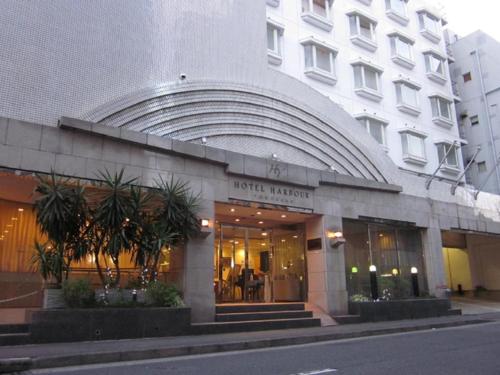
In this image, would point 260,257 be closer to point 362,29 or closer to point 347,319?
point 347,319

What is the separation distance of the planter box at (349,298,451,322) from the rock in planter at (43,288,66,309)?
11.0 meters

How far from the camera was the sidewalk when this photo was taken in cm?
919

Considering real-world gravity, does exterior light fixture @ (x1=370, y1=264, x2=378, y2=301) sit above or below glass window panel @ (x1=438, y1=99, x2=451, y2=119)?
below

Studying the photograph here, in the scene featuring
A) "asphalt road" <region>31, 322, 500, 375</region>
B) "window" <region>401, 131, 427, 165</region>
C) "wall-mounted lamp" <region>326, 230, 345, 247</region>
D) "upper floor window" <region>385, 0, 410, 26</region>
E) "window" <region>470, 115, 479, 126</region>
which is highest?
"upper floor window" <region>385, 0, 410, 26</region>

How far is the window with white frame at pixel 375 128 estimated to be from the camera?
26500 millimetres

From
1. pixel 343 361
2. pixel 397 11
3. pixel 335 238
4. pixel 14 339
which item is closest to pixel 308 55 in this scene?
pixel 397 11

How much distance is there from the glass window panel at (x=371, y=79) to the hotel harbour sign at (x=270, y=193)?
11.2 m

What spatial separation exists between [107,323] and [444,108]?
27850 millimetres

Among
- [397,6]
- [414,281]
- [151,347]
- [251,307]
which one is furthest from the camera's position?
[397,6]

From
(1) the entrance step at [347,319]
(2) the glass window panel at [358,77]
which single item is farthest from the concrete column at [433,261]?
(2) the glass window panel at [358,77]

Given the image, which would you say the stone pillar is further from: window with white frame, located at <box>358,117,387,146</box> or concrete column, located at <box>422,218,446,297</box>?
window with white frame, located at <box>358,117,387,146</box>

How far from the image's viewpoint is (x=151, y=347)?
1081cm

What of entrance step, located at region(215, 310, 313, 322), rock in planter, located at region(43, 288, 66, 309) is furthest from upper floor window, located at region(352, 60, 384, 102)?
rock in planter, located at region(43, 288, 66, 309)

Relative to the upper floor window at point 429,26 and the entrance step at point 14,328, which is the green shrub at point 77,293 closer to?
the entrance step at point 14,328
